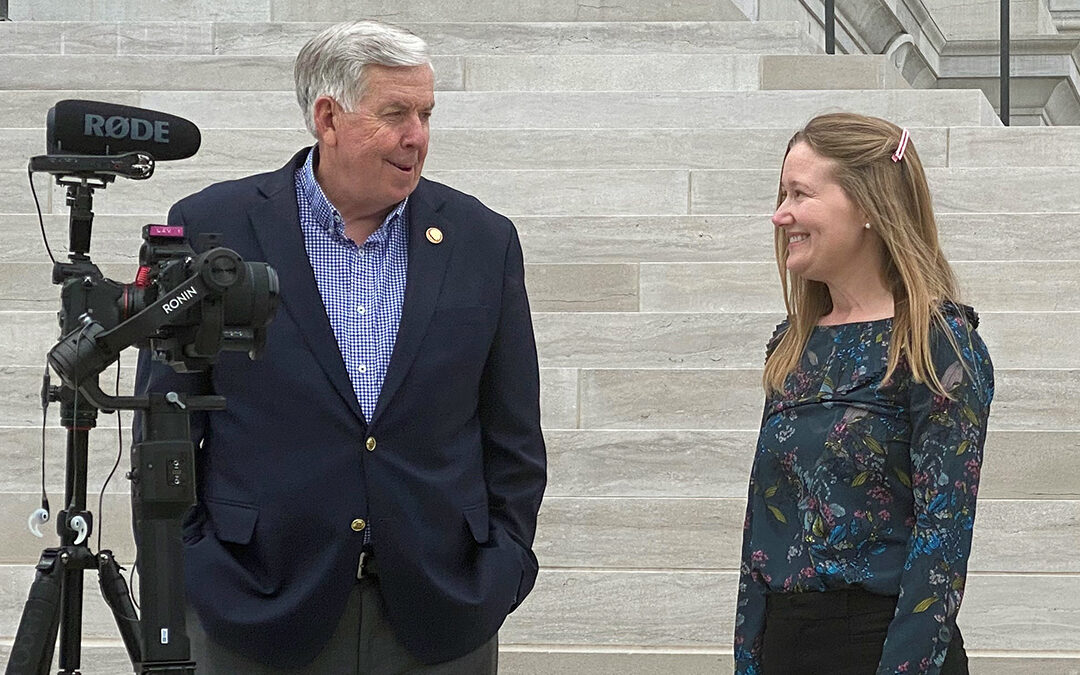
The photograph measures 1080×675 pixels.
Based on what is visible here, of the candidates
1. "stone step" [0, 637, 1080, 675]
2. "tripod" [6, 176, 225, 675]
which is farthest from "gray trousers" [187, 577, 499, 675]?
"stone step" [0, 637, 1080, 675]

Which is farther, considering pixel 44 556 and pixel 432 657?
pixel 432 657

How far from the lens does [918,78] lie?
12.9m

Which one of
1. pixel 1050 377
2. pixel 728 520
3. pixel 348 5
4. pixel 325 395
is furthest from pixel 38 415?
pixel 348 5

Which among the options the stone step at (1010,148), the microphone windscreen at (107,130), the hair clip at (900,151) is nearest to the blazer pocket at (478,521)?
the microphone windscreen at (107,130)

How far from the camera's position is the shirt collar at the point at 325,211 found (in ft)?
9.91

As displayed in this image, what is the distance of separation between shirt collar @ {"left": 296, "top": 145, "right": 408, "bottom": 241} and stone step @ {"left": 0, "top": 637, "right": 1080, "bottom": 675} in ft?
5.80

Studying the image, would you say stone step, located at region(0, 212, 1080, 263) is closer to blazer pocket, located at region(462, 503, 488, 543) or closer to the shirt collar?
the shirt collar

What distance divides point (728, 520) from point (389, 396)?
2112mm

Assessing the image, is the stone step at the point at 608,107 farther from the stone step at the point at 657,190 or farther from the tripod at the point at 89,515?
the tripod at the point at 89,515

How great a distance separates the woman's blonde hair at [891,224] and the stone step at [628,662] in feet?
5.31

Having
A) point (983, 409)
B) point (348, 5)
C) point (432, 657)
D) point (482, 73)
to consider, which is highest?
point (348, 5)

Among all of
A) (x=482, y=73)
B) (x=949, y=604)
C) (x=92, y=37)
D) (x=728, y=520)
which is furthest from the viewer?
(x=92, y=37)

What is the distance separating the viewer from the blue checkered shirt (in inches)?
116

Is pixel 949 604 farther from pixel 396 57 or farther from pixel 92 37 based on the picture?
pixel 92 37
